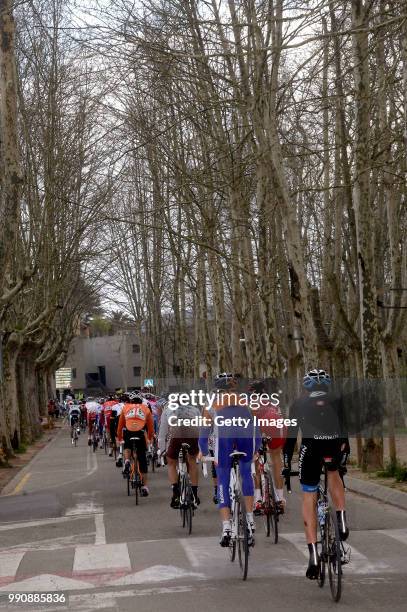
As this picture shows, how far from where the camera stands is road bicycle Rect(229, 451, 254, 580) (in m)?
10.2

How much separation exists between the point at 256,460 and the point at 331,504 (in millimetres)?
4784

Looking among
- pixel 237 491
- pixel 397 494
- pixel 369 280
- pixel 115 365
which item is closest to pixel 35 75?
pixel 369 280

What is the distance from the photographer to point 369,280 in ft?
67.5

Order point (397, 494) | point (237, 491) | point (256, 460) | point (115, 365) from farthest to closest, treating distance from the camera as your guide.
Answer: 1. point (115, 365)
2. point (397, 494)
3. point (256, 460)
4. point (237, 491)

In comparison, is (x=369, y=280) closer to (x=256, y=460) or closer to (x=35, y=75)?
(x=256, y=460)

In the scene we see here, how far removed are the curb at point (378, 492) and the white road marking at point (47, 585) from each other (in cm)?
665

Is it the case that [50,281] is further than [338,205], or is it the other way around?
[50,281]

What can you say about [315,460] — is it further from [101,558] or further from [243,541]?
[101,558]

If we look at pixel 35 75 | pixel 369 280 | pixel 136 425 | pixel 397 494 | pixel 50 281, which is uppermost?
pixel 35 75

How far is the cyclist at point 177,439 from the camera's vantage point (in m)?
15.0

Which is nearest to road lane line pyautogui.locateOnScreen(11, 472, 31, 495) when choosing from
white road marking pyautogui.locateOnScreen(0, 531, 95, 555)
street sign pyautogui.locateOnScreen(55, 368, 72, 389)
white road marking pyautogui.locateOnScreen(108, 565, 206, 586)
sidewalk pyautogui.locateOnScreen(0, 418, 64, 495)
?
sidewalk pyautogui.locateOnScreen(0, 418, 64, 495)

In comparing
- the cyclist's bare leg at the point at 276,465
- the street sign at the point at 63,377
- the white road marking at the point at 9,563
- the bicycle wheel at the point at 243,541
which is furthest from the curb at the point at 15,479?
the street sign at the point at 63,377

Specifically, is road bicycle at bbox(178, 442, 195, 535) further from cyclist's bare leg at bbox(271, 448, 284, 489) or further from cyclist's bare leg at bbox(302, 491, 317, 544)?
cyclist's bare leg at bbox(302, 491, 317, 544)

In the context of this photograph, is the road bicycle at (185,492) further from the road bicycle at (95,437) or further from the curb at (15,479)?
the road bicycle at (95,437)
